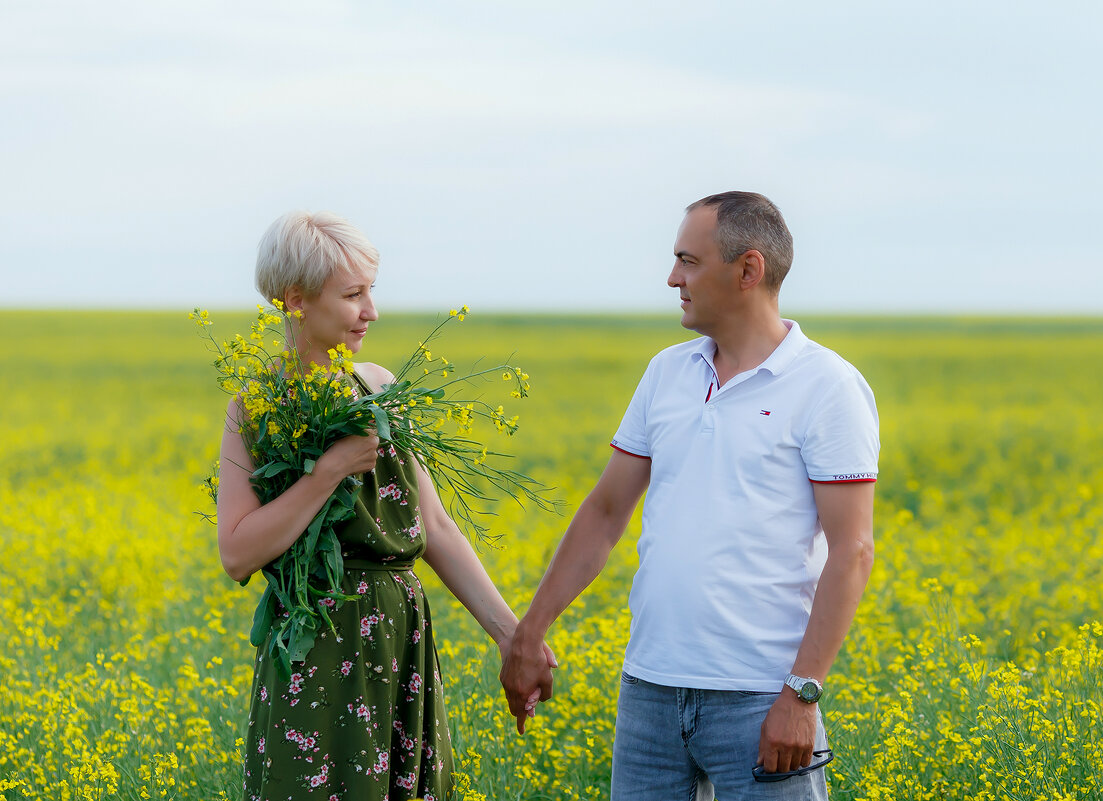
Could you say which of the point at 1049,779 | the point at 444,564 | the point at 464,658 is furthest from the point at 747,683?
the point at 464,658

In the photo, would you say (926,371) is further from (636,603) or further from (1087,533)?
(636,603)

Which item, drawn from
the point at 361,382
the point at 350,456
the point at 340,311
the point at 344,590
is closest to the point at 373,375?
the point at 361,382

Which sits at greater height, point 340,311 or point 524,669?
point 340,311

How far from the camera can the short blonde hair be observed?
8.68 feet

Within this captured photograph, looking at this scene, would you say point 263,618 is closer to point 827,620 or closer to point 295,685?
point 295,685

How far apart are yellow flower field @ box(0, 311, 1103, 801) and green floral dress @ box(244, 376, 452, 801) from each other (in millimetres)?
817

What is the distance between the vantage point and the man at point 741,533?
249 centimetres

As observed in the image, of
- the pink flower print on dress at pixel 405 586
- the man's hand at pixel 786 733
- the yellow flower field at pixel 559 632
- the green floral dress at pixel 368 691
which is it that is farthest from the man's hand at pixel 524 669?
the man's hand at pixel 786 733

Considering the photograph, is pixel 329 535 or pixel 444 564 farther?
pixel 444 564

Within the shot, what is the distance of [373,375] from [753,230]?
42.8 inches

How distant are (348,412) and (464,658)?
264 cm

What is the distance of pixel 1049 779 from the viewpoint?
135 inches

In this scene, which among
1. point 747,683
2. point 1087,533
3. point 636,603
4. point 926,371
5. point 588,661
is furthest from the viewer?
point 926,371

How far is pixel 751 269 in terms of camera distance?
2680mm
